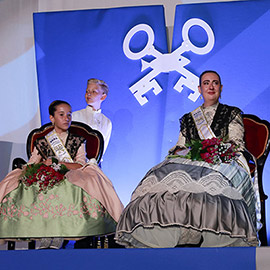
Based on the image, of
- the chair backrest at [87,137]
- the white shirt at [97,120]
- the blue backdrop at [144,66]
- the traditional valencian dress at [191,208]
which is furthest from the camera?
the white shirt at [97,120]

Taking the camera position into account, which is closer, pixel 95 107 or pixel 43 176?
pixel 43 176

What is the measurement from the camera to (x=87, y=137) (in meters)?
5.17

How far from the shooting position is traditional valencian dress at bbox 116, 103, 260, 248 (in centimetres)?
357

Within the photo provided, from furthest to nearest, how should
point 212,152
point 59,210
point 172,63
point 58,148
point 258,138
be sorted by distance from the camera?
point 172,63 < point 58,148 < point 258,138 < point 59,210 < point 212,152

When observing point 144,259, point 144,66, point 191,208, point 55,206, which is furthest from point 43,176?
point 144,66

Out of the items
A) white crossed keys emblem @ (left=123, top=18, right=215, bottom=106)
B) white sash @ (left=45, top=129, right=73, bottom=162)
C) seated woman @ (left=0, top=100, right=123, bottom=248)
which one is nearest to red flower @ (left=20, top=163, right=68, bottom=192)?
seated woman @ (left=0, top=100, right=123, bottom=248)

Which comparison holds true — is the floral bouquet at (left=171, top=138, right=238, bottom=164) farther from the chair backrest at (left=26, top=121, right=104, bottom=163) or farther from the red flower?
the chair backrest at (left=26, top=121, right=104, bottom=163)

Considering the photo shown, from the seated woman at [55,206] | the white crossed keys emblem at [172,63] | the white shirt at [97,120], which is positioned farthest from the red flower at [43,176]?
the white crossed keys emblem at [172,63]

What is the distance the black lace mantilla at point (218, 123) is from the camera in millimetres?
4652

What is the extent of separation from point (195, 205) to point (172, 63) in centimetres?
281

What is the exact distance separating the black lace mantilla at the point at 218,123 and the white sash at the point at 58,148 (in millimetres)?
1034

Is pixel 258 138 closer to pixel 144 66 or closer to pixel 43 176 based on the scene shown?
pixel 43 176

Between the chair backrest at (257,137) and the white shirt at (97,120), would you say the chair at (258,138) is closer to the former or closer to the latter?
the chair backrest at (257,137)

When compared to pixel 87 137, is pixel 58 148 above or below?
below
